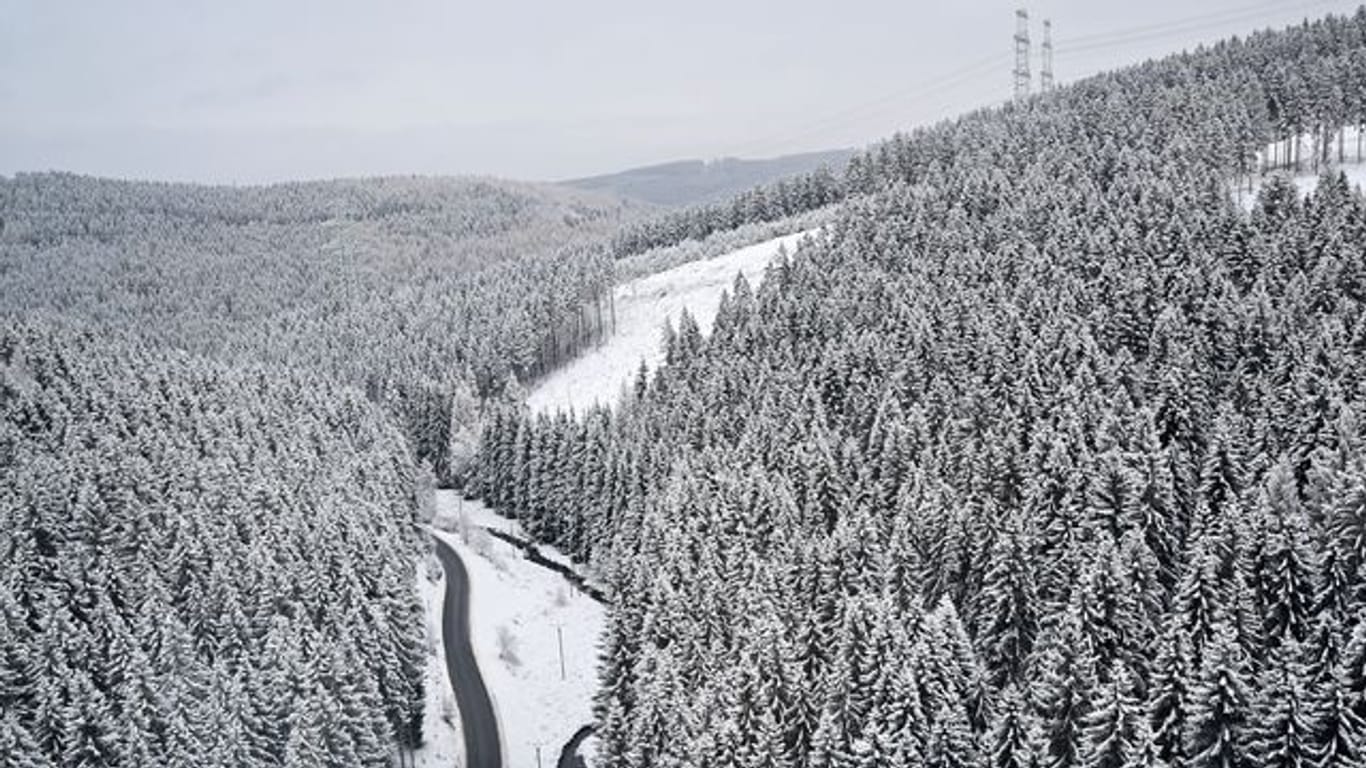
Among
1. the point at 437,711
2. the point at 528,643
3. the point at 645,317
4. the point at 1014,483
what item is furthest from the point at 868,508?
the point at 645,317

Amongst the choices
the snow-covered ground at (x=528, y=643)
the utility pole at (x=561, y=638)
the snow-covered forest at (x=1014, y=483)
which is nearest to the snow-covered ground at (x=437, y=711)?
the snow-covered ground at (x=528, y=643)

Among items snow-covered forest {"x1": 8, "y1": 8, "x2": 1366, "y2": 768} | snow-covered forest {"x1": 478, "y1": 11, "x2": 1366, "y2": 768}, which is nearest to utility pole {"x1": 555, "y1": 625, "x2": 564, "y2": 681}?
snow-covered forest {"x1": 8, "y1": 8, "x2": 1366, "y2": 768}

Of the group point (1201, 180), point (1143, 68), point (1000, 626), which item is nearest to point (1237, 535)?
point (1000, 626)

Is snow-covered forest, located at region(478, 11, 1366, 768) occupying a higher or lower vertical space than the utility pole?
higher

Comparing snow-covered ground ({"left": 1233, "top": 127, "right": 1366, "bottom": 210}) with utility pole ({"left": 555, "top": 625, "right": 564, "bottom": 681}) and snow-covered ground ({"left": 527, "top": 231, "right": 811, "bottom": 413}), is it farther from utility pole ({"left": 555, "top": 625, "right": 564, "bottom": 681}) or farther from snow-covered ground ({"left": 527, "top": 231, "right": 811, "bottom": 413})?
utility pole ({"left": 555, "top": 625, "right": 564, "bottom": 681})

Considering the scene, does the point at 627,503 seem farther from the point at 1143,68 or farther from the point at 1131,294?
the point at 1143,68

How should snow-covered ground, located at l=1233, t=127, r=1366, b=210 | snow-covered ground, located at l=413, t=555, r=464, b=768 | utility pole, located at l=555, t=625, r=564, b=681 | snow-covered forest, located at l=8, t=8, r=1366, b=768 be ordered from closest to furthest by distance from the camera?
1. snow-covered forest, located at l=8, t=8, r=1366, b=768
2. snow-covered ground, located at l=413, t=555, r=464, b=768
3. utility pole, located at l=555, t=625, r=564, b=681
4. snow-covered ground, located at l=1233, t=127, r=1366, b=210

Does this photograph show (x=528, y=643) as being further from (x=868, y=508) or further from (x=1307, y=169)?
(x=1307, y=169)
